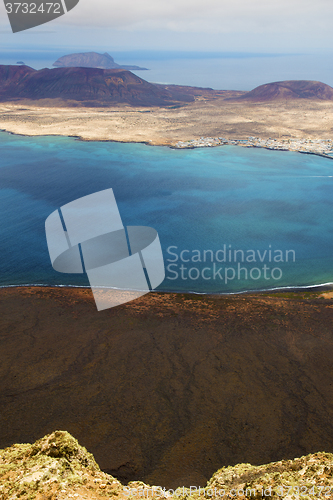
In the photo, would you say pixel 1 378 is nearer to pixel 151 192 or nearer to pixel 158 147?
pixel 151 192

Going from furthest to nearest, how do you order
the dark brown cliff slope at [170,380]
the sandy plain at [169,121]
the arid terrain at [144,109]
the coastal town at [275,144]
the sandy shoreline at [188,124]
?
the arid terrain at [144,109] → the sandy plain at [169,121] → the sandy shoreline at [188,124] → the coastal town at [275,144] → the dark brown cliff slope at [170,380]

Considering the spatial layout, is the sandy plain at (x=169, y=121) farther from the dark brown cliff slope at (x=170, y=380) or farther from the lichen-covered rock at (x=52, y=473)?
the lichen-covered rock at (x=52, y=473)

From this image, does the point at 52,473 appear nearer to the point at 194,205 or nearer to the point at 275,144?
the point at 194,205

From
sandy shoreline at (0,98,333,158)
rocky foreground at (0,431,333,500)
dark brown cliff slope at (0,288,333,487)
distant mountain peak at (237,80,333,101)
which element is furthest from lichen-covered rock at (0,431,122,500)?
distant mountain peak at (237,80,333,101)

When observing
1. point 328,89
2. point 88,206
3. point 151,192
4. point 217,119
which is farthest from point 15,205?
point 328,89

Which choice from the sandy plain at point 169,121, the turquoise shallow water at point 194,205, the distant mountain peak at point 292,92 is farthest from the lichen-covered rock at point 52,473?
the distant mountain peak at point 292,92

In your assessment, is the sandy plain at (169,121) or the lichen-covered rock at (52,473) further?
the sandy plain at (169,121)
